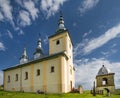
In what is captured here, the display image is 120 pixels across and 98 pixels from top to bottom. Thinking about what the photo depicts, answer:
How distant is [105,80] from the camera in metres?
45.2

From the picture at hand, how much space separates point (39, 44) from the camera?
160 feet

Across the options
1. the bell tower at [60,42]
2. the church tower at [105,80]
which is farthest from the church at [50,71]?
the church tower at [105,80]

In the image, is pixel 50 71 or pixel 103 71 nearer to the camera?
pixel 50 71

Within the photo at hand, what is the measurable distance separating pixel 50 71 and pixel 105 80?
61.1 ft

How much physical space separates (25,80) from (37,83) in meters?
4.16

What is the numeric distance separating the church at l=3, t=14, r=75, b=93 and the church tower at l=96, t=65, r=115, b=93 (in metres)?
11.3

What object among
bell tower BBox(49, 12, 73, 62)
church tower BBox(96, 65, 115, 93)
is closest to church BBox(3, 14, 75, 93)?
bell tower BBox(49, 12, 73, 62)

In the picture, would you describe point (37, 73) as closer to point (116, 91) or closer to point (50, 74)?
point (50, 74)

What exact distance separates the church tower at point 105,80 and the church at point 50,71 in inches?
443

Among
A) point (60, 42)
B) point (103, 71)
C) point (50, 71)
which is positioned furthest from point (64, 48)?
point (103, 71)

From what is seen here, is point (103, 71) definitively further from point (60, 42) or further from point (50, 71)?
point (50, 71)

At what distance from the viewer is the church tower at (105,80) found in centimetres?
4316

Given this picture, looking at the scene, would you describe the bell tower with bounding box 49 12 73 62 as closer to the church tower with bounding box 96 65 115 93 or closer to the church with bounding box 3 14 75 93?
the church with bounding box 3 14 75 93

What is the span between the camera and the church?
101 feet
